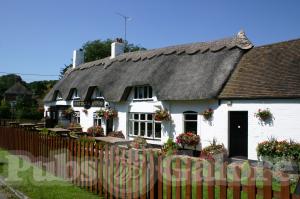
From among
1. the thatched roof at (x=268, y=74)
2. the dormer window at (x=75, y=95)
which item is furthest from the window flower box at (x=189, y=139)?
the dormer window at (x=75, y=95)

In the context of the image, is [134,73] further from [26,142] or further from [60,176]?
[60,176]

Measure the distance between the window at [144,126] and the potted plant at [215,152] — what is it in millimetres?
4334

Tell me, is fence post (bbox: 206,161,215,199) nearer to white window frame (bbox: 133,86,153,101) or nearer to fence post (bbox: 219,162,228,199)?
fence post (bbox: 219,162,228,199)

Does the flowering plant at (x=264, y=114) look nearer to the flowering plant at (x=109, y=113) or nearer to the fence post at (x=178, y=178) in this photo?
the fence post at (x=178, y=178)

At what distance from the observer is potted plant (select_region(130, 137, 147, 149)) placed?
2005cm

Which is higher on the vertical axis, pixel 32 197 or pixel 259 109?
pixel 259 109

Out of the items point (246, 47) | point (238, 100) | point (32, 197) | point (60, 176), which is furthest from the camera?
point (246, 47)

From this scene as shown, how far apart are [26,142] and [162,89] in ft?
29.4

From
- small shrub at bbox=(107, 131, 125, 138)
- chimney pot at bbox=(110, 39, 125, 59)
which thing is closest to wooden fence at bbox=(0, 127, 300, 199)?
small shrub at bbox=(107, 131, 125, 138)

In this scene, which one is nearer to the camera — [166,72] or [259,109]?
[259,109]

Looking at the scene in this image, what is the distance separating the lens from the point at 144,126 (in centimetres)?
2192

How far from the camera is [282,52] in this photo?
1741 cm

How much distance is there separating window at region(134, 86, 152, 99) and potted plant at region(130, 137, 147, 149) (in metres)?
2.64

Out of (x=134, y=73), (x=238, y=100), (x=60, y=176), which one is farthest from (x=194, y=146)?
(x=60, y=176)
